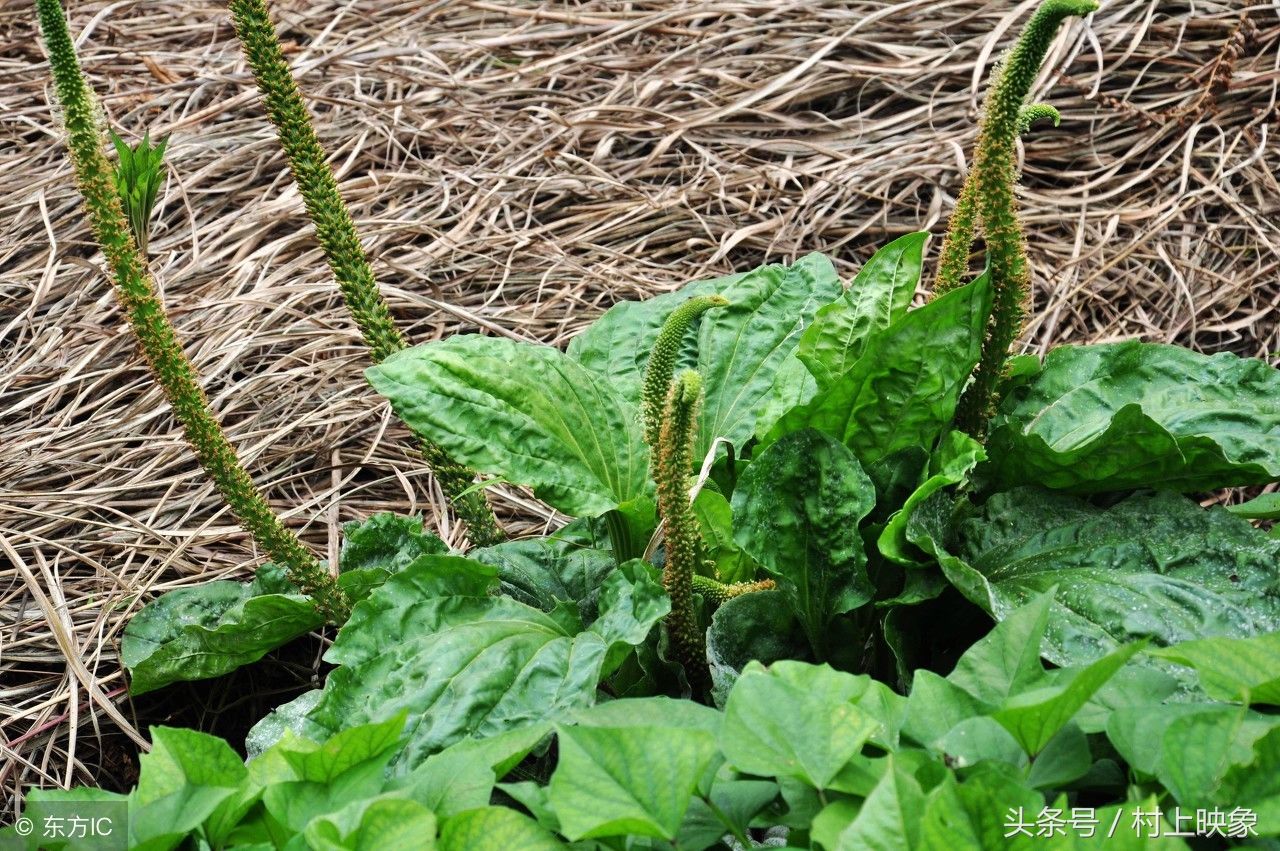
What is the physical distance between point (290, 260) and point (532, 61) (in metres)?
1.56

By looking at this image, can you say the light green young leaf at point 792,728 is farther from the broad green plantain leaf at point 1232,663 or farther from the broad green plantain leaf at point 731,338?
the broad green plantain leaf at point 731,338

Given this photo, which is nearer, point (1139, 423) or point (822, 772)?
point (822, 772)

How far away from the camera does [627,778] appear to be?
1312 millimetres

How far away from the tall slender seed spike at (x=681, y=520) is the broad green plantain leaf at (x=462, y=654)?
0.08 m

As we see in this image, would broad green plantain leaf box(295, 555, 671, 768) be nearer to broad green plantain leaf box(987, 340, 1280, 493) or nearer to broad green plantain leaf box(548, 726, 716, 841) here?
broad green plantain leaf box(548, 726, 716, 841)

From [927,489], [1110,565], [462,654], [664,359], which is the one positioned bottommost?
[1110,565]

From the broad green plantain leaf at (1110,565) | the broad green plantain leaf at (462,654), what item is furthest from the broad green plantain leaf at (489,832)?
the broad green plantain leaf at (1110,565)

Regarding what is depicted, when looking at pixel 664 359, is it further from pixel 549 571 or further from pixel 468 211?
pixel 468 211

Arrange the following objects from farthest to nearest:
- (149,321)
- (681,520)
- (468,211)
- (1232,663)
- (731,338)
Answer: (468,211) < (731,338) < (149,321) < (681,520) < (1232,663)

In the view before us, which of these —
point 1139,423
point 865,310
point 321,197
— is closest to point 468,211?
point 321,197

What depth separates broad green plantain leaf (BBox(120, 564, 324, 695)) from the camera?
2.62 meters

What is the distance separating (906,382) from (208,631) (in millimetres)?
1577

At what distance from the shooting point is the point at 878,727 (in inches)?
52.8

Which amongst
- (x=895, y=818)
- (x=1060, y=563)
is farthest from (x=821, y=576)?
(x=895, y=818)
